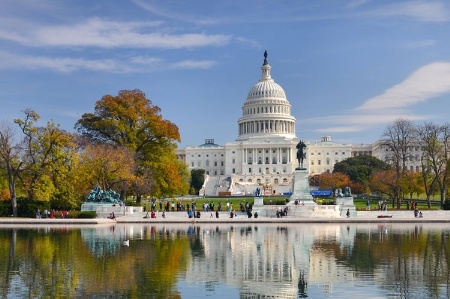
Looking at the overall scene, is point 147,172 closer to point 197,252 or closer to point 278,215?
point 278,215

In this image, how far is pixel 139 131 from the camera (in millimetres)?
58562

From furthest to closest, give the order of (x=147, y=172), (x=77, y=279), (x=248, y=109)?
(x=248, y=109) → (x=147, y=172) → (x=77, y=279)

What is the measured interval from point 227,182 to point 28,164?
94.3 meters

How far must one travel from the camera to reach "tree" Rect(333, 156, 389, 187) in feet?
373

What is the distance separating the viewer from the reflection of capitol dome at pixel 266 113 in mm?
166250

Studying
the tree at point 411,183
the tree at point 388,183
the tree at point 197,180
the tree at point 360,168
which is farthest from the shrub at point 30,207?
the tree at point 197,180

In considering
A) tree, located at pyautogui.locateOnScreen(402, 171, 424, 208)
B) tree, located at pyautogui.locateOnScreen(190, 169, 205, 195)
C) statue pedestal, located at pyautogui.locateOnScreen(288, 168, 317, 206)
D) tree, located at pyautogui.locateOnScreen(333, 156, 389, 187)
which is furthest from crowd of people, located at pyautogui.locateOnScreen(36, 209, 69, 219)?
tree, located at pyautogui.locateOnScreen(190, 169, 205, 195)

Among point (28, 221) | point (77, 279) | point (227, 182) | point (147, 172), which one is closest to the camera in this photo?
point (77, 279)

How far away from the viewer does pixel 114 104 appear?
57094 millimetres

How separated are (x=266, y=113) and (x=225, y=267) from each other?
149 m

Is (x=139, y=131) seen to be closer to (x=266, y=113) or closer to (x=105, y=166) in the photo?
(x=105, y=166)

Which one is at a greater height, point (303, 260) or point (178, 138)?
point (178, 138)

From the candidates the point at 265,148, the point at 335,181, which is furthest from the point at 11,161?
the point at 265,148

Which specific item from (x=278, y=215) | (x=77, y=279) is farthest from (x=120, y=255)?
(x=278, y=215)
